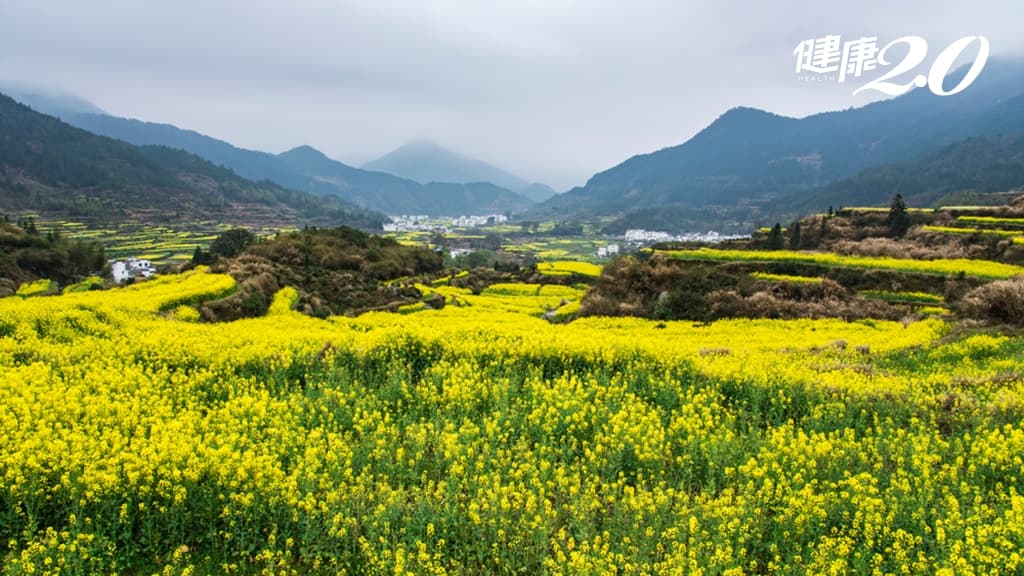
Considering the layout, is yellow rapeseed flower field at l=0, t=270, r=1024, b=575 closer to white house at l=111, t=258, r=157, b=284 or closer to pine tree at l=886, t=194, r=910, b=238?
pine tree at l=886, t=194, r=910, b=238

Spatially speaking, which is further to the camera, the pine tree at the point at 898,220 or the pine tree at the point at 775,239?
the pine tree at the point at 775,239

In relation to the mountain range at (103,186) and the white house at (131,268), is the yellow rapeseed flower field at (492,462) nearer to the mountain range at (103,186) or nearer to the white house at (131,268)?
the white house at (131,268)

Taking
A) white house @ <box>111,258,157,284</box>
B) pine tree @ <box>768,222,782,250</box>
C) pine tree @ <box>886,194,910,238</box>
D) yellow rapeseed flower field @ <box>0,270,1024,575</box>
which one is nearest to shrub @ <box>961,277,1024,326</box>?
yellow rapeseed flower field @ <box>0,270,1024,575</box>

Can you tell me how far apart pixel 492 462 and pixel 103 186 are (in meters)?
183

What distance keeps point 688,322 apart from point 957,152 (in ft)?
643

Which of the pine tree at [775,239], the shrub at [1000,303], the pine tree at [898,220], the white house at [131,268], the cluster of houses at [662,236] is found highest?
the pine tree at [898,220]

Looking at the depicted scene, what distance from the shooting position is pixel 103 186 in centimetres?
15038

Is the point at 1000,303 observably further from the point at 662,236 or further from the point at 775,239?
the point at 662,236

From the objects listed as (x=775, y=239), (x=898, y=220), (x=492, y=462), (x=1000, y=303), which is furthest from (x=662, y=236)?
(x=492, y=462)

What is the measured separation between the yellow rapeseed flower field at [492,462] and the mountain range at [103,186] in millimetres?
139285

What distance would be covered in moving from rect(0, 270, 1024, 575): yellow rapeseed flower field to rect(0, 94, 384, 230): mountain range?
139m

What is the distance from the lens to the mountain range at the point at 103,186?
130 metres

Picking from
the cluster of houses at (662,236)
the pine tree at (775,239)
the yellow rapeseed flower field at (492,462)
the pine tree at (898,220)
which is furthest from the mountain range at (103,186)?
the pine tree at (898,220)

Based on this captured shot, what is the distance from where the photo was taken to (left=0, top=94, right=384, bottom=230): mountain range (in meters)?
130
